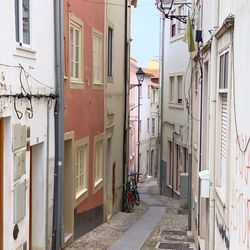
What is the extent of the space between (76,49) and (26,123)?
4.58 meters

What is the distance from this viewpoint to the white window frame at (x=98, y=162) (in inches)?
663

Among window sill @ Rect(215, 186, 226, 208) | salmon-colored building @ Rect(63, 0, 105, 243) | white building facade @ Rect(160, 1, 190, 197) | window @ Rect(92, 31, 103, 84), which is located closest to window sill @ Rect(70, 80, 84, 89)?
salmon-colored building @ Rect(63, 0, 105, 243)

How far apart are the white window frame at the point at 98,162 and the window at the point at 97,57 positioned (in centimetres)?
169

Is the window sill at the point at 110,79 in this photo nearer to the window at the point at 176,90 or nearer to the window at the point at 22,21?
the window at the point at 176,90

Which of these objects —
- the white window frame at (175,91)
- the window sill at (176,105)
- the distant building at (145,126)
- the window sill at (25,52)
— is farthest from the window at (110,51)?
the distant building at (145,126)

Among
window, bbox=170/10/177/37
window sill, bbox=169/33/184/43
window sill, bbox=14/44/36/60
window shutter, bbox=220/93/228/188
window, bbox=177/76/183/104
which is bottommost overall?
window shutter, bbox=220/93/228/188

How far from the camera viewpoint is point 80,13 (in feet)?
46.6

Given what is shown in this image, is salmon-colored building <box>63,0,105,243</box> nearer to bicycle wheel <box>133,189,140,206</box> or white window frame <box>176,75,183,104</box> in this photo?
bicycle wheel <box>133,189,140,206</box>

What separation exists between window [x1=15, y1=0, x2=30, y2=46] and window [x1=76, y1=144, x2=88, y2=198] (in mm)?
4769

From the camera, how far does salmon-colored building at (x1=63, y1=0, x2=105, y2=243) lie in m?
13.4

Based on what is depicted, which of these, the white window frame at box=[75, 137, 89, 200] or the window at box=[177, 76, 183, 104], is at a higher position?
the window at box=[177, 76, 183, 104]

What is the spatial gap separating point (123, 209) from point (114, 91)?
502 centimetres

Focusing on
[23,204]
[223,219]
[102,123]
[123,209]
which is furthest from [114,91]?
[223,219]

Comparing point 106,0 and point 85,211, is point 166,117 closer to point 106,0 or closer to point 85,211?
point 106,0
